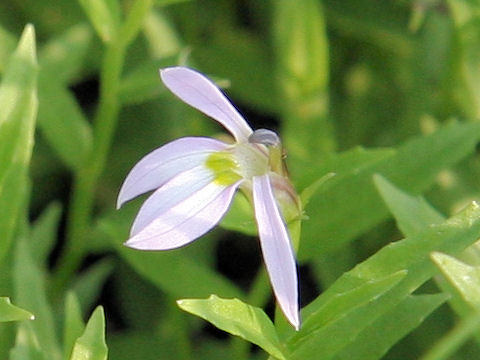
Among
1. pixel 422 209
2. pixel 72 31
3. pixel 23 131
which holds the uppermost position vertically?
pixel 72 31

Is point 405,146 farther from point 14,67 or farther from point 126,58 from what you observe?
point 126,58

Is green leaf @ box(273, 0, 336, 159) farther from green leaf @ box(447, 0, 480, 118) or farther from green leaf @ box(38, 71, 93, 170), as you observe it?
green leaf @ box(38, 71, 93, 170)

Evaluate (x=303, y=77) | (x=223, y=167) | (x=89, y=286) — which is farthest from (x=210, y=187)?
(x=303, y=77)

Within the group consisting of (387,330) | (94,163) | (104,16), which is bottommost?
(387,330)

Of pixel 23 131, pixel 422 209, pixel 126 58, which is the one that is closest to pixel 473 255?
pixel 422 209

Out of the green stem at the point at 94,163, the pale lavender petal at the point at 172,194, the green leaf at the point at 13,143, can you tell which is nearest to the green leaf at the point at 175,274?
the green stem at the point at 94,163

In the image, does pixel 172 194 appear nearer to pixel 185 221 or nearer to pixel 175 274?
pixel 185 221

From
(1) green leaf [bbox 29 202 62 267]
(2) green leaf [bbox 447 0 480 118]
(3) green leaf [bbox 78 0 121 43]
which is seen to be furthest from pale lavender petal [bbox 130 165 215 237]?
(2) green leaf [bbox 447 0 480 118]

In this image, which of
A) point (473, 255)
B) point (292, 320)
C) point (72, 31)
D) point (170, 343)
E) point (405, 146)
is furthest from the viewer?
point (72, 31)
